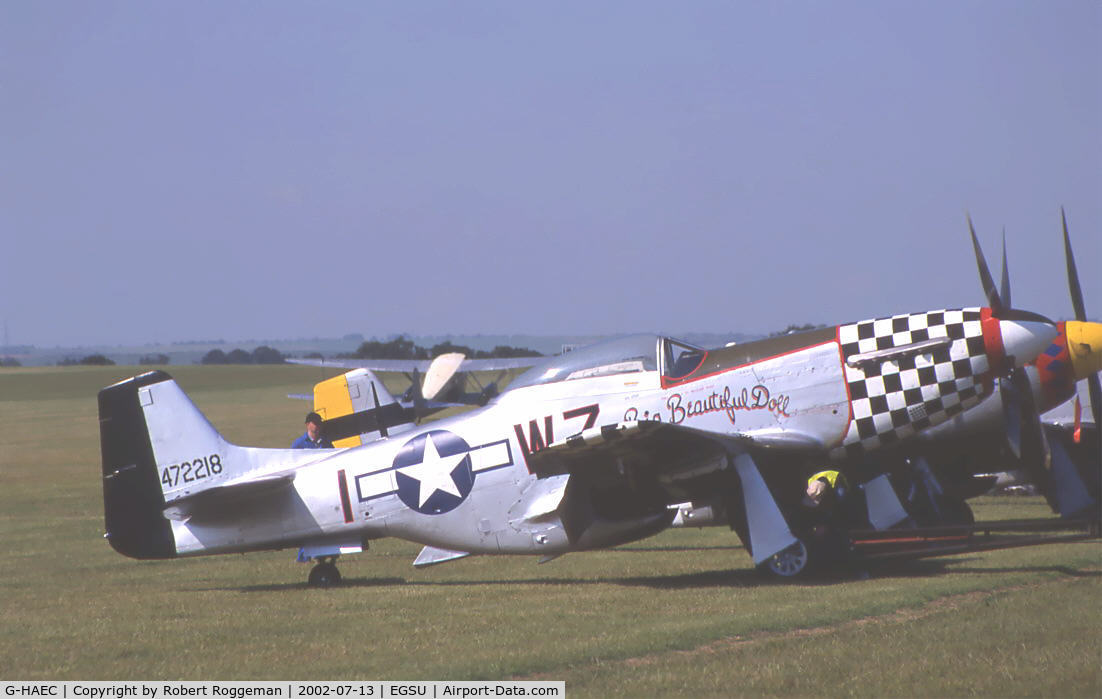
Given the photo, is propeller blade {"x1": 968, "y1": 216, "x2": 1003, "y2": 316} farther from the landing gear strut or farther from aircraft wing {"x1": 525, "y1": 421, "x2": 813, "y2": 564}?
the landing gear strut

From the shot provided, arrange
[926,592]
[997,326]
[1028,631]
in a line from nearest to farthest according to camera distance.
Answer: [1028,631] → [926,592] → [997,326]

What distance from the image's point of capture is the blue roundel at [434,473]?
1146 centimetres

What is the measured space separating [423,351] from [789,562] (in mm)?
52984

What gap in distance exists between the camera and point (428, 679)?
6.85 m

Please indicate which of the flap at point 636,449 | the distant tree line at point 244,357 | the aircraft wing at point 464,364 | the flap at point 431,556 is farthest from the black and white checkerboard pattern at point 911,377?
the distant tree line at point 244,357

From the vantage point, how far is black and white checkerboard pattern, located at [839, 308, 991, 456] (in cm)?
1032

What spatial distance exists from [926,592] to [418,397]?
1861 cm

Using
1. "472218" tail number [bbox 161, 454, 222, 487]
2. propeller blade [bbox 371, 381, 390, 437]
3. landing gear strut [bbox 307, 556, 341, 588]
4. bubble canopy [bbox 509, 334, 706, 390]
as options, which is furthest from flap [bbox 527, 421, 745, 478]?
propeller blade [bbox 371, 381, 390, 437]

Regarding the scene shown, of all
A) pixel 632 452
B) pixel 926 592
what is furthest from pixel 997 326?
pixel 632 452

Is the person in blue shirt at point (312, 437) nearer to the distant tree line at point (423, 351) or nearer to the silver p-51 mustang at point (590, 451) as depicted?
the silver p-51 mustang at point (590, 451)

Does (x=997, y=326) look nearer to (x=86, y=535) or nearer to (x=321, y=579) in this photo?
(x=321, y=579)

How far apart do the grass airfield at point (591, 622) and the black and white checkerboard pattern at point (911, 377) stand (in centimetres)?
132

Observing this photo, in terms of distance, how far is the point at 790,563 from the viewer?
10.8 m

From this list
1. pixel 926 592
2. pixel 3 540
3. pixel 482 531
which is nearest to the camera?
pixel 926 592
